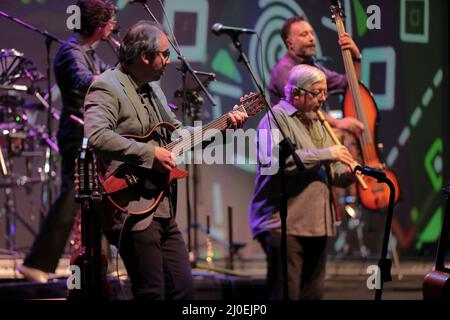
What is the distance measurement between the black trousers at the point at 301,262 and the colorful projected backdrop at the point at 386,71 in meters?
3.18

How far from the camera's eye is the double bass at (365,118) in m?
5.39

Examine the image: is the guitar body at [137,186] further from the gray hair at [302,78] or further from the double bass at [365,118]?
the double bass at [365,118]

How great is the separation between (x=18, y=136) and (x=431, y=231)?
5.04 m

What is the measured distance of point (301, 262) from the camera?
516 centimetres

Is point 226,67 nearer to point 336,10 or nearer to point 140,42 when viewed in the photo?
point 336,10

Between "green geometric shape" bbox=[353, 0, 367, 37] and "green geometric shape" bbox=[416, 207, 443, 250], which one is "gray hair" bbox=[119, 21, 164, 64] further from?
"green geometric shape" bbox=[416, 207, 443, 250]

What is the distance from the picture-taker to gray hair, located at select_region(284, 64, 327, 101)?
16.8 ft

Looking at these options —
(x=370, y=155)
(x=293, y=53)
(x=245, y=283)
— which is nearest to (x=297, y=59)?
(x=293, y=53)

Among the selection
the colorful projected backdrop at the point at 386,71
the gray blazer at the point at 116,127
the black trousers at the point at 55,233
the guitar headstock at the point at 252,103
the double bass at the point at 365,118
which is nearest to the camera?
the gray blazer at the point at 116,127

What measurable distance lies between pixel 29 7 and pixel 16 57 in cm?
131

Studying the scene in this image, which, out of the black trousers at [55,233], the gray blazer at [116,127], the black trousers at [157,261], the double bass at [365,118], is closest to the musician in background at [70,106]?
the black trousers at [55,233]

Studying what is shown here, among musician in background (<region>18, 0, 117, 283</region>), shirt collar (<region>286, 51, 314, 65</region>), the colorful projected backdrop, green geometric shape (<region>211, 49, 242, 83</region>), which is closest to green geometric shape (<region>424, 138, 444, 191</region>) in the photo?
the colorful projected backdrop

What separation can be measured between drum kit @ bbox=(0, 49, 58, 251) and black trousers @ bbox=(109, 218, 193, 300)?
1.73 meters
